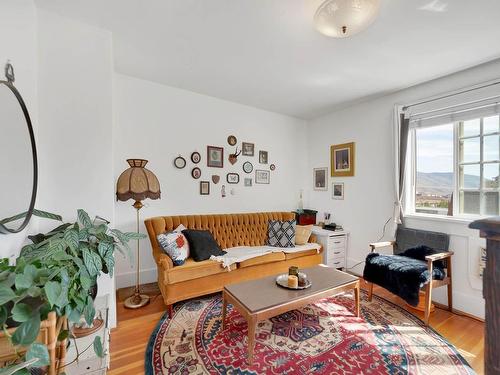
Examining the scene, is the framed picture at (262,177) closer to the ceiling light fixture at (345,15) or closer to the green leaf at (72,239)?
the ceiling light fixture at (345,15)

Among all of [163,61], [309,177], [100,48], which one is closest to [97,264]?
[100,48]

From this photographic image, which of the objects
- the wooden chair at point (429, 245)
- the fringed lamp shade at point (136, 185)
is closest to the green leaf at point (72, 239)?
the fringed lamp shade at point (136, 185)

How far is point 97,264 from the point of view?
131 centimetres

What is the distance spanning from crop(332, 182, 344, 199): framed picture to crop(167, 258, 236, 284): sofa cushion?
7.35ft

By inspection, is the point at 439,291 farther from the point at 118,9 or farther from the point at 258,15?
the point at 118,9

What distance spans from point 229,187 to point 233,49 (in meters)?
2.03

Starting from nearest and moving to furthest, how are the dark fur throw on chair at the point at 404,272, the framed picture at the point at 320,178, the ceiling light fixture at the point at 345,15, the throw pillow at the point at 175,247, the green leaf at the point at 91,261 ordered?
the green leaf at the point at 91,261 → the ceiling light fixture at the point at 345,15 → the dark fur throw on chair at the point at 404,272 → the throw pillow at the point at 175,247 → the framed picture at the point at 320,178

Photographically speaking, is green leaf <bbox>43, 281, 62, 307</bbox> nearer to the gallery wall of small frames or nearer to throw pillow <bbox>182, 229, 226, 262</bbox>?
throw pillow <bbox>182, 229, 226, 262</bbox>

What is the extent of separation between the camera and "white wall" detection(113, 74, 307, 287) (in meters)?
3.04

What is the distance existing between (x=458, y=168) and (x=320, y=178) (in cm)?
197

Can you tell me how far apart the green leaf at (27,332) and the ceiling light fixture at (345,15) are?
219cm

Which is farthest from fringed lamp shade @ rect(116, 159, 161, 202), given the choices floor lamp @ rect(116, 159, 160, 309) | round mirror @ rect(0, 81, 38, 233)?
round mirror @ rect(0, 81, 38, 233)

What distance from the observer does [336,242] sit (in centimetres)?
372

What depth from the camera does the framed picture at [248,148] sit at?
13.0 ft
